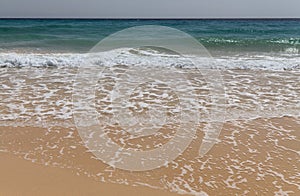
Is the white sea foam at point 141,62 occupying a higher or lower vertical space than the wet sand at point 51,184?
higher

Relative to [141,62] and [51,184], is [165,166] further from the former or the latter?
[141,62]

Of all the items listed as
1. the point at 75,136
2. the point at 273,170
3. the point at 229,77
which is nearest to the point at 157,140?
the point at 75,136

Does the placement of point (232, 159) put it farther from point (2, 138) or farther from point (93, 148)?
point (2, 138)

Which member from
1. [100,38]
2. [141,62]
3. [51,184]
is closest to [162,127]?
[51,184]

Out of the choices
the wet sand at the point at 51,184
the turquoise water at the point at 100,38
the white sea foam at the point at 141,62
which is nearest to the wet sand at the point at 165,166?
the wet sand at the point at 51,184

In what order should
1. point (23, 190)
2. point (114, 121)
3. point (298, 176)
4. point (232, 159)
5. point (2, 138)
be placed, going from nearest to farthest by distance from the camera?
1. point (23, 190)
2. point (298, 176)
3. point (232, 159)
4. point (2, 138)
5. point (114, 121)

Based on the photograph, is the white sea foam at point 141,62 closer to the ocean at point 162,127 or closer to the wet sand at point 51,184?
the ocean at point 162,127

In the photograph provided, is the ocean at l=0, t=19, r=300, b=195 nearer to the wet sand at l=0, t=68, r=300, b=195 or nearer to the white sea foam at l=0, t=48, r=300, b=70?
the wet sand at l=0, t=68, r=300, b=195

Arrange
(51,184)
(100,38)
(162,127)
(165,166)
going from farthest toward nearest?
(100,38) < (162,127) < (165,166) < (51,184)

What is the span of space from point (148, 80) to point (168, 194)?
437cm

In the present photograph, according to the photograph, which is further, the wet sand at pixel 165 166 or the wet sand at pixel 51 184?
the wet sand at pixel 165 166

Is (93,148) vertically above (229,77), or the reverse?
(229,77)

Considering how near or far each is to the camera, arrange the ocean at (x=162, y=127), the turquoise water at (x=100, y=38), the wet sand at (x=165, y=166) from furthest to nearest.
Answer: the turquoise water at (x=100, y=38) → the ocean at (x=162, y=127) → the wet sand at (x=165, y=166)

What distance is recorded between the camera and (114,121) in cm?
448
